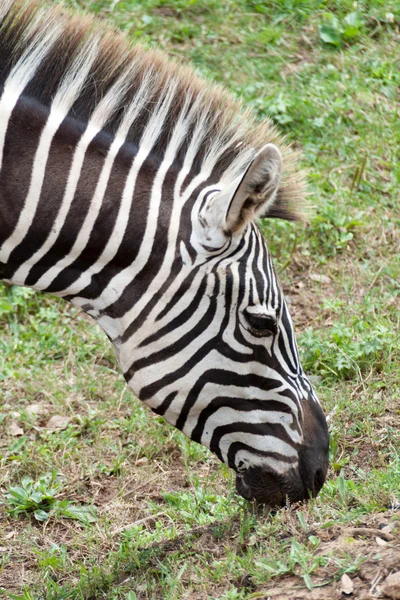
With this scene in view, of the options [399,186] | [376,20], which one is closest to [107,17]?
[376,20]

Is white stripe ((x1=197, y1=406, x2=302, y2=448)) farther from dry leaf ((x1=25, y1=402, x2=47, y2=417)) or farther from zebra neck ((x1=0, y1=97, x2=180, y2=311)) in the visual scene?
dry leaf ((x1=25, y1=402, x2=47, y2=417))

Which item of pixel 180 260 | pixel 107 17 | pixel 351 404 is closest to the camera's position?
pixel 180 260

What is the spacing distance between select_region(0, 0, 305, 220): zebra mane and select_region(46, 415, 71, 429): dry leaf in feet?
10.1

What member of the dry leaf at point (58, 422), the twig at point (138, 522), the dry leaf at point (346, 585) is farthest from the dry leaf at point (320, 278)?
the dry leaf at point (346, 585)

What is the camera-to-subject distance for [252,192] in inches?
173

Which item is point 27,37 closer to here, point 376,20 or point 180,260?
point 180,260

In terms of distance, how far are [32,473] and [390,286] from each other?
371 centimetres

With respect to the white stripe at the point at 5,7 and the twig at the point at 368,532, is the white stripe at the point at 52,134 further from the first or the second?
the twig at the point at 368,532

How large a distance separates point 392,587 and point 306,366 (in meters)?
3.48

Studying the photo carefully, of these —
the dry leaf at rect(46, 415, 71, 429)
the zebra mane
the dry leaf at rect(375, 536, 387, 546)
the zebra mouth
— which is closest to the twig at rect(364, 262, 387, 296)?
the dry leaf at rect(46, 415, 71, 429)

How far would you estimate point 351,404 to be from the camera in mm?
6621

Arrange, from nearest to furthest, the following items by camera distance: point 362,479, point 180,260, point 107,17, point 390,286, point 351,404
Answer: point 180,260 < point 362,479 < point 351,404 < point 390,286 < point 107,17

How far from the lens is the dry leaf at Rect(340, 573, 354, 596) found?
394cm

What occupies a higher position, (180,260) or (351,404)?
(180,260)
